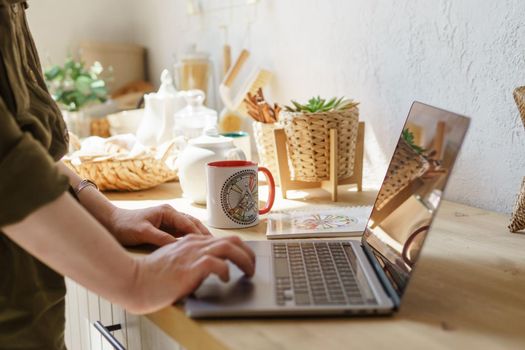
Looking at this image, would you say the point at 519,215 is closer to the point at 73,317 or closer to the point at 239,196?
the point at 239,196

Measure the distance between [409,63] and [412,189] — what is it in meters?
0.57

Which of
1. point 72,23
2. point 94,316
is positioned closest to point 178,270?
point 94,316

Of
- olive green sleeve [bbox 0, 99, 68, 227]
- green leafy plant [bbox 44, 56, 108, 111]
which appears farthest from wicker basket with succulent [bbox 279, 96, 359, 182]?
green leafy plant [bbox 44, 56, 108, 111]

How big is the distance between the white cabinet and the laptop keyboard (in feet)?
0.52

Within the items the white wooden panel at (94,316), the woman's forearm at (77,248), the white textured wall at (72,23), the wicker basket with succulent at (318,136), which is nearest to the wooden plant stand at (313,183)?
the wicker basket with succulent at (318,136)

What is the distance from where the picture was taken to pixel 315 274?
0.70m

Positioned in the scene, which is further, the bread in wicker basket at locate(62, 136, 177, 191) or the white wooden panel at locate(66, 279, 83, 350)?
the bread in wicker basket at locate(62, 136, 177, 191)

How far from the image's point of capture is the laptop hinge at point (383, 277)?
631 mm

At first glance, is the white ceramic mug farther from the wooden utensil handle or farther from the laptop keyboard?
the wooden utensil handle

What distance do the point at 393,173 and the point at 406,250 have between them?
145mm

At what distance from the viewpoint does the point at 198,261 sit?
641mm

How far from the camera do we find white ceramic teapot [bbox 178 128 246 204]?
1.13 meters

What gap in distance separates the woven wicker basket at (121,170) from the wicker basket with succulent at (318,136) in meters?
0.30

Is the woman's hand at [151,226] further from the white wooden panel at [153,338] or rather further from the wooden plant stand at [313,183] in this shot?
the wooden plant stand at [313,183]
